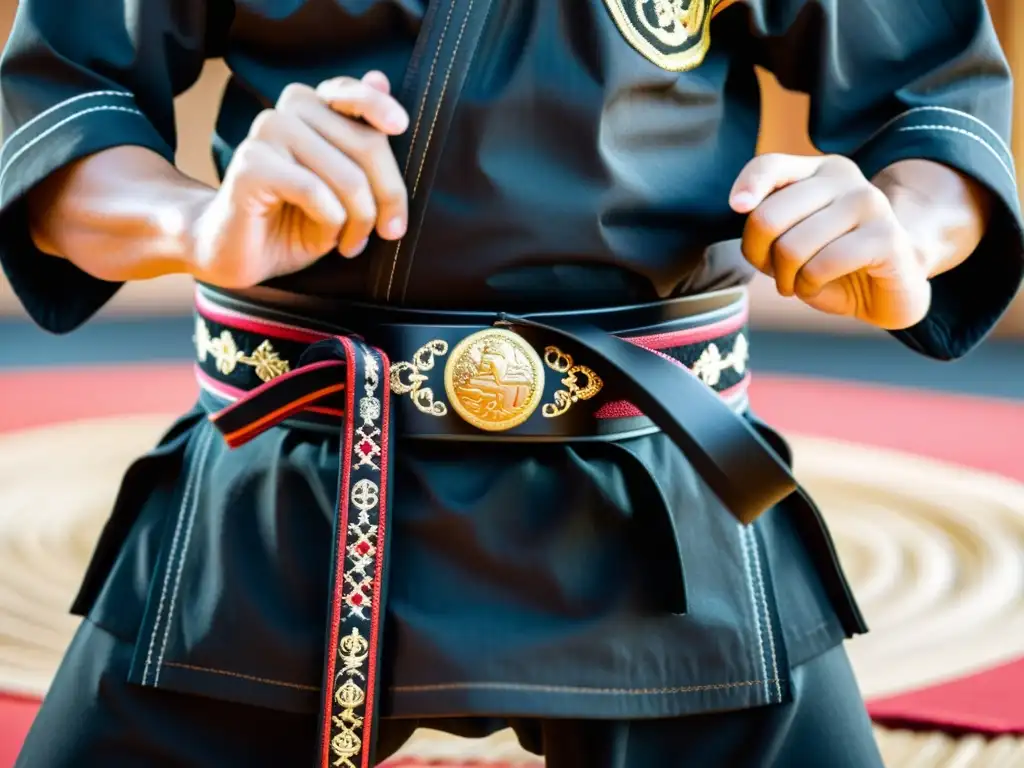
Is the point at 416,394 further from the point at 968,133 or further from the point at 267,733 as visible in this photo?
the point at 968,133

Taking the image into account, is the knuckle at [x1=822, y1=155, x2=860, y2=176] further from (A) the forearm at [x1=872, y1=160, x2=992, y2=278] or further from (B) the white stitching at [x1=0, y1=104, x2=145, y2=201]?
(B) the white stitching at [x1=0, y1=104, x2=145, y2=201]

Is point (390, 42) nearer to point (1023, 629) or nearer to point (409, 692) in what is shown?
point (409, 692)

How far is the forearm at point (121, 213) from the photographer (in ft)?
2.03

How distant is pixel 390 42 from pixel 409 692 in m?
0.33

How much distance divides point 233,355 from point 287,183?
0.20 meters

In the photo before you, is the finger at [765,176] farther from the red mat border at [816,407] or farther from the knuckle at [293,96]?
the red mat border at [816,407]

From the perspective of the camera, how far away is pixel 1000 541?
2.37 meters

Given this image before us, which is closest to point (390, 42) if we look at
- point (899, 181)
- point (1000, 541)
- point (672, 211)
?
point (672, 211)

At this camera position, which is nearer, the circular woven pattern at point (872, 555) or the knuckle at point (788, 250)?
the knuckle at point (788, 250)

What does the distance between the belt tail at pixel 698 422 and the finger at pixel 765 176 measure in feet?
0.30

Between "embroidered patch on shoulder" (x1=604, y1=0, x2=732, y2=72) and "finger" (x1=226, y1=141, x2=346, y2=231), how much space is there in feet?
0.66

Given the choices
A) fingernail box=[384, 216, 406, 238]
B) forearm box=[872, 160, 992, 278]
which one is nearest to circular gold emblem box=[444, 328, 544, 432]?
fingernail box=[384, 216, 406, 238]

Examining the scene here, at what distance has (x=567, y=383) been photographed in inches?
26.9

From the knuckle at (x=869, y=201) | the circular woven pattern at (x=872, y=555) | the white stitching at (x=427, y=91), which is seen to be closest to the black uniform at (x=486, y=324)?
the white stitching at (x=427, y=91)
